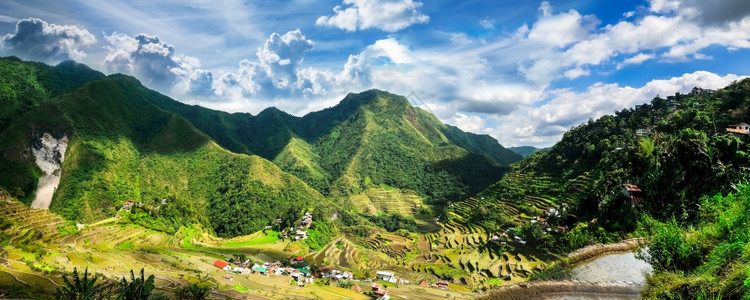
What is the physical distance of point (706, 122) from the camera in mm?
41625

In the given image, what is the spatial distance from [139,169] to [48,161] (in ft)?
72.2

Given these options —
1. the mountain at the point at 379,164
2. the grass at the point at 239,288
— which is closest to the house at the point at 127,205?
the grass at the point at 239,288

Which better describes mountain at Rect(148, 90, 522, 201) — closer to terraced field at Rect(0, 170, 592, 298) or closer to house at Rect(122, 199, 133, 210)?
terraced field at Rect(0, 170, 592, 298)

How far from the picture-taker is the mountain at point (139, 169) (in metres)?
73.8

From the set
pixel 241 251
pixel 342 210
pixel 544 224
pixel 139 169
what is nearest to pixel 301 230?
pixel 241 251

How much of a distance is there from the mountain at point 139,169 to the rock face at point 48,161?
77 cm

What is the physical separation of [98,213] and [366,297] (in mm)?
67439

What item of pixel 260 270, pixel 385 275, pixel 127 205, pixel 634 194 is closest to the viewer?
pixel 634 194

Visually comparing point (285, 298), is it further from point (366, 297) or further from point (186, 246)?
point (186, 246)

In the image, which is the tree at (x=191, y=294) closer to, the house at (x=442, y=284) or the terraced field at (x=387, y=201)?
the house at (x=442, y=284)

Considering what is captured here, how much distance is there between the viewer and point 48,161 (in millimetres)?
78562

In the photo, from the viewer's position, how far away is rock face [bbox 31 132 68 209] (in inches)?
2921

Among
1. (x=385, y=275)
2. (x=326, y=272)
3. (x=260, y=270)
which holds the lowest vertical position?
(x=326, y=272)

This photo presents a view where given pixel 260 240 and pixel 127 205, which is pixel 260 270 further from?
pixel 127 205
